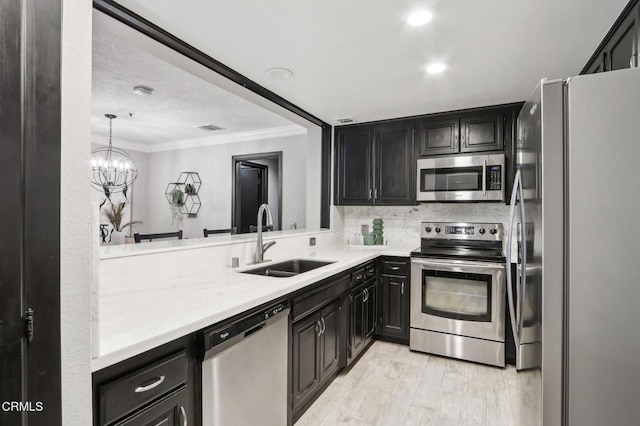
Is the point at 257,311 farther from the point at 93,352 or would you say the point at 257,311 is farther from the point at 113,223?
the point at 113,223

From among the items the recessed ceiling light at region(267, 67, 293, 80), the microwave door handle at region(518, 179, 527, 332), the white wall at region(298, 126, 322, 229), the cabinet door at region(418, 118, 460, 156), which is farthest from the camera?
the white wall at region(298, 126, 322, 229)

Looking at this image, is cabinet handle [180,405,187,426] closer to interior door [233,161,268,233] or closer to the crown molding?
the crown molding

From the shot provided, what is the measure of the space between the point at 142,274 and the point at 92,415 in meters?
0.94

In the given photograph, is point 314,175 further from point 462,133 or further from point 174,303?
point 174,303

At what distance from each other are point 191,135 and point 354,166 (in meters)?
3.12

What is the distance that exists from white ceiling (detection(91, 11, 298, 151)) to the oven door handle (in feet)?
7.98

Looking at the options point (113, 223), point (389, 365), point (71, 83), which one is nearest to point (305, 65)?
point (71, 83)

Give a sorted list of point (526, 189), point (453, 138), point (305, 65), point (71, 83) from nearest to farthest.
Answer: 1. point (71, 83)
2. point (526, 189)
3. point (305, 65)
4. point (453, 138)

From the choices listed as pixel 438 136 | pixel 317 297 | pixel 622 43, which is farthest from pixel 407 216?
pixel 622 43

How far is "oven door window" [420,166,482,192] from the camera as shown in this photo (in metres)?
3.28

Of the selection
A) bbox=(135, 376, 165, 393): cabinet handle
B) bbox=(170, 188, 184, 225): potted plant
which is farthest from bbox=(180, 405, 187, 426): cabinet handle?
bbox=(170, 188, 184, 225): potted plant

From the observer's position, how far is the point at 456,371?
2848mm

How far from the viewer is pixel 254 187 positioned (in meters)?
5.78

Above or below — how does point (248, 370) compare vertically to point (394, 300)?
above
